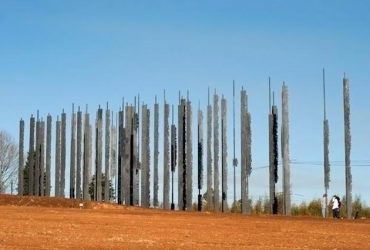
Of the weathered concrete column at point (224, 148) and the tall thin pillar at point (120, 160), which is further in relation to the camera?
the tall thin pillar at point (120, 160)

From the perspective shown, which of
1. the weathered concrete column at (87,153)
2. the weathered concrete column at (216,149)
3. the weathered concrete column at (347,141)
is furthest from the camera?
the weathered concrete column at (87,153)

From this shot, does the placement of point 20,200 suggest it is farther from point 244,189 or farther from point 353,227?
point 353,227

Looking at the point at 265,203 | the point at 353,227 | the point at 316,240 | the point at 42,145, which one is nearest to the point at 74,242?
the point at 316,240

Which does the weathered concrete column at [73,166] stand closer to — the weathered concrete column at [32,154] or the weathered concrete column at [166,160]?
the weathered concrete column at [32,154]

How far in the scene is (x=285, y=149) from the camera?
21.9 m

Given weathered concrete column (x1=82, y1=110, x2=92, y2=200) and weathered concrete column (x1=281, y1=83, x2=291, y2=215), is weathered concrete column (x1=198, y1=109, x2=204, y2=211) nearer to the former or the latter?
weathered concrete column (x1=281, y1=83, x2=291, y2=215)

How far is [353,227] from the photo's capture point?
1659 cm

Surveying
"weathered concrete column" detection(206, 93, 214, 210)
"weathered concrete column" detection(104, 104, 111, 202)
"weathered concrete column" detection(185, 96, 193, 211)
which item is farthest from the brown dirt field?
"weathered concrete column" detection(104, 104, 111, 202)

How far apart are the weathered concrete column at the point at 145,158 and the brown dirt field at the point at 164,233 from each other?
7.53 m

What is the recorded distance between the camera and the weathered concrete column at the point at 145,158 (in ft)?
83.9

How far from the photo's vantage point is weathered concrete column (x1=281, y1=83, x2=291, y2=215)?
21.8 metres

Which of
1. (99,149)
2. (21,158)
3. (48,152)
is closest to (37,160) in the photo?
(21,158)

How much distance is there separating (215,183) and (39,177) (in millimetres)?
9689

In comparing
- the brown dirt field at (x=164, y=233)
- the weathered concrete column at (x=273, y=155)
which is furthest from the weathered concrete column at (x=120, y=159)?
the brown dirt field at (x=164, y=233)
